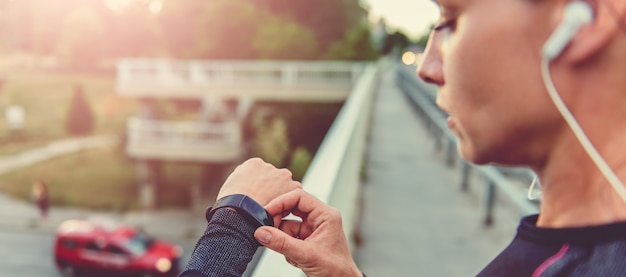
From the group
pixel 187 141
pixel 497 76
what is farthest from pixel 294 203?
pixel 187 141

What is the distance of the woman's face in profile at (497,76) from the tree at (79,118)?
44.8m

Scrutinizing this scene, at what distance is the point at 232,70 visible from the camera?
26188 mm

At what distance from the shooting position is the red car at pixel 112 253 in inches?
664

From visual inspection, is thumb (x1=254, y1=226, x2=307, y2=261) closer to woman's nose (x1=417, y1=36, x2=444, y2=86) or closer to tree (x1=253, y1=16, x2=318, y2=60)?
woman's nose (x1=417, y1=36, x2=444, y2=86)

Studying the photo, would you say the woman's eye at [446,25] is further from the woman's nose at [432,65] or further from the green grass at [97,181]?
Answer: the green grass at [97,181]

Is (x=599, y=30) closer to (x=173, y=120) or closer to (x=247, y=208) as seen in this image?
(x=247, y=208)

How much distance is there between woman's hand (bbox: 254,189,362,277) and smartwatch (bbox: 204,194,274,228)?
0.08 feet

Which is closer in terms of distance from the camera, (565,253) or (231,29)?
(565,253)

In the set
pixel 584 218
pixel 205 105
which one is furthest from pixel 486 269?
pixel 205 105

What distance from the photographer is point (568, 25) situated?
73cm

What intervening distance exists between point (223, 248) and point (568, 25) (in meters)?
0.63

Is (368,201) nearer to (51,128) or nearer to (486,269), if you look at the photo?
(486,269)

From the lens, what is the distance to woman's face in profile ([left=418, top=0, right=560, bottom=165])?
79 centimetres

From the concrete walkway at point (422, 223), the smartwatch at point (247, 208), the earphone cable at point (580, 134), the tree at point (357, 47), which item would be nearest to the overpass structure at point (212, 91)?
the tree at point (357, 47)
